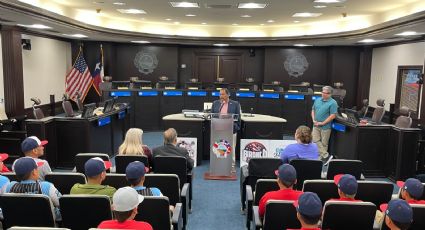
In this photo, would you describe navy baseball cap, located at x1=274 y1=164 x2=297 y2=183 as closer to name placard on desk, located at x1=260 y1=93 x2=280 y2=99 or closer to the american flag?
name placard on desk, located at x1=260 y1=93 x2=280 y2=99

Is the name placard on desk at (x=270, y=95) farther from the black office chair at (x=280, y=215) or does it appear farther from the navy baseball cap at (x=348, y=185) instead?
the black office chair at (x=280, y=215)

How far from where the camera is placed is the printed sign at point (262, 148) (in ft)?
21.4

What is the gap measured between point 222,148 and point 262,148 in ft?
2.57

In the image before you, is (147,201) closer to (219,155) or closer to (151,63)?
(219,155)

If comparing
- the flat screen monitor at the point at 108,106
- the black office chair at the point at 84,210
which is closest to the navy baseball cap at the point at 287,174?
the black office chair at the point at 84,210

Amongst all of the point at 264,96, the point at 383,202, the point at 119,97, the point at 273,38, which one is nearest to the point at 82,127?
the point at 119,97

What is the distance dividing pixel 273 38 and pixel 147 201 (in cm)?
1224

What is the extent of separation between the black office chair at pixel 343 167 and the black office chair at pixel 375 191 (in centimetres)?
77

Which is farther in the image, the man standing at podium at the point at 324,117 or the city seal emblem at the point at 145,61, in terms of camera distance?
the city seal emblem at the point at 145,61

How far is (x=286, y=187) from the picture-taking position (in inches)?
131

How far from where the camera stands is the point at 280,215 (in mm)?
2971

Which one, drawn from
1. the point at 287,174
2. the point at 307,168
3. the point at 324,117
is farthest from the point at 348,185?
→ the point at 324,117

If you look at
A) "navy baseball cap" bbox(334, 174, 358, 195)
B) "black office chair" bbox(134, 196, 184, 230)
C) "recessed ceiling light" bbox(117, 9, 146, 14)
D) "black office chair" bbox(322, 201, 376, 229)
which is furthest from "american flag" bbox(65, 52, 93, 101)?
"black office chair" bbox(322, 201, 376, 229)

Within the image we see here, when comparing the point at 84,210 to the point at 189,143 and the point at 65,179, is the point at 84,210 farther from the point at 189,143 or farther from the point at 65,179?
the point at 189,143
